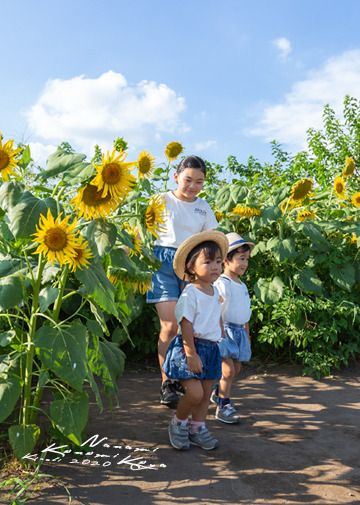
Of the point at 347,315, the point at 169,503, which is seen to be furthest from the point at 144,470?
the point at 347,315

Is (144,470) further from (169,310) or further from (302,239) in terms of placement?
(302,239)

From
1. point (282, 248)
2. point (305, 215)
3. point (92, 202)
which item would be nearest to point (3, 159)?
point (92, 202)

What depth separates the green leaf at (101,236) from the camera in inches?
82.1

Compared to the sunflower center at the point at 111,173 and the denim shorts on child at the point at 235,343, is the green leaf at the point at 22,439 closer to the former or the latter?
the sunflower center at the point at 111,173

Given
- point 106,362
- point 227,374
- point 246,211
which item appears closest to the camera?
point 106,362

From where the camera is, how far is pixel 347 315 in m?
4.61

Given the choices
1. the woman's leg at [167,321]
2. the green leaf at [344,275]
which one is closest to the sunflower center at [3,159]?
the woman's leg at [167,321]

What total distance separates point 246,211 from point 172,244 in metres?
1.36

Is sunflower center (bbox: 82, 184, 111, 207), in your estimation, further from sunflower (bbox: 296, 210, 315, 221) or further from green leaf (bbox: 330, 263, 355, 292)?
sunflower (bbox: 296, 210, 315, 221)

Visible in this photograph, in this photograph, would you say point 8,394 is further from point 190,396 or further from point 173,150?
point 173,150

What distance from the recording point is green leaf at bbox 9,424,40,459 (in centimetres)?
230

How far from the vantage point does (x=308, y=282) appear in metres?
4.57

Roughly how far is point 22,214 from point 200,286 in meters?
1.21

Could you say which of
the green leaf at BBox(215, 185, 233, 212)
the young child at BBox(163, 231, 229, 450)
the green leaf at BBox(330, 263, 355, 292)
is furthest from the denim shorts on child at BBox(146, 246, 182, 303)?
the green leaf at BBox(330, 263, 355, 292)
